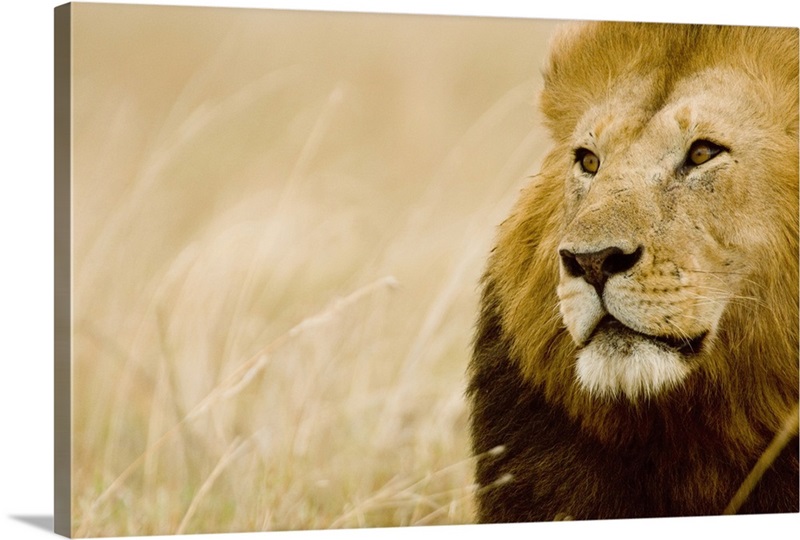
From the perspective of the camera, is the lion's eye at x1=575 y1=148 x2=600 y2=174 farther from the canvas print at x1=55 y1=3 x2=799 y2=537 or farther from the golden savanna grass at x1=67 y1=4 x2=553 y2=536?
the golden savanna grass at x1=67 y1=4 x2=553 y2=536

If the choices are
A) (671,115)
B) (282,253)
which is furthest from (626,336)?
(282,253)

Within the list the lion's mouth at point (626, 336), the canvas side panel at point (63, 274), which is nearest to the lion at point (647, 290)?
the lion's mouth at point (626, 336)

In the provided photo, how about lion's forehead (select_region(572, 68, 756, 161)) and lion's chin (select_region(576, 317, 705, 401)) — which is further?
lion's forehead (select_region(572, 68, 756, 161))

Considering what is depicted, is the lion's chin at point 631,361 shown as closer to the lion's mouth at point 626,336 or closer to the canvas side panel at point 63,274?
the lion's mouth at point 626,336

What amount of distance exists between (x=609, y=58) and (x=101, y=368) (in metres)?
2.03

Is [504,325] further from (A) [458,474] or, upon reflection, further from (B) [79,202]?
(B) [79,202]

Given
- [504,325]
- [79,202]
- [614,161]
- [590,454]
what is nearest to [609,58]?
[614,161]

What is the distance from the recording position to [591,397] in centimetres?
539

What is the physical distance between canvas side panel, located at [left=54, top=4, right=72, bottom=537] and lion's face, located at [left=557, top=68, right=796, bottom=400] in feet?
5.24

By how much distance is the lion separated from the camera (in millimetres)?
5195

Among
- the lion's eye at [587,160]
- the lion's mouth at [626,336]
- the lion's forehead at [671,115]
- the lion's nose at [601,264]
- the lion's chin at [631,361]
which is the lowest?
the lion's chin at [631,361]

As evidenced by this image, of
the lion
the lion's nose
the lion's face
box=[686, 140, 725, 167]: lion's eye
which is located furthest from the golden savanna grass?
the lion's nose

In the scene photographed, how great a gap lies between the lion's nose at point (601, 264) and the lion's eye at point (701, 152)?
0.46m

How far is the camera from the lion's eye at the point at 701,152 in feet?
17.8
